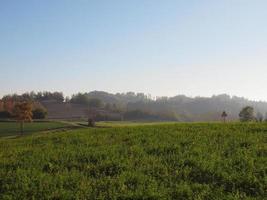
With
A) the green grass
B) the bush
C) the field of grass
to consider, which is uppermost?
the bush

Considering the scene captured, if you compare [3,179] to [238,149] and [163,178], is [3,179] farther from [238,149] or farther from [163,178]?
[238,149]

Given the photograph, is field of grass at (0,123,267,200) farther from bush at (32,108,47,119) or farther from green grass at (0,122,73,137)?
bush at (32,108,47,119)

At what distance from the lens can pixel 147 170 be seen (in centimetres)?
1534

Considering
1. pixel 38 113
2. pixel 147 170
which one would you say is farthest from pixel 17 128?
pixel 147 170

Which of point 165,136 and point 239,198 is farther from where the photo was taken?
point 165,136

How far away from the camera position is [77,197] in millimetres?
12500

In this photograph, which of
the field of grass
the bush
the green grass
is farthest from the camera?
the bush

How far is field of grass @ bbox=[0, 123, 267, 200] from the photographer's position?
12820 mm

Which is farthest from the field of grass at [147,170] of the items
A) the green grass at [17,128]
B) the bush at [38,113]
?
the bush at [38,113]

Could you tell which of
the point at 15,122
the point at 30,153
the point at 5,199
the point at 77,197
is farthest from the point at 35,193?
the point at 15,122

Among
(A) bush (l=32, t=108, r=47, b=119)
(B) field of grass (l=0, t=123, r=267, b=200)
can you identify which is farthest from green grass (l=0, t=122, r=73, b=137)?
(B) field of grass (l=0, t=123, r=267, b=200)

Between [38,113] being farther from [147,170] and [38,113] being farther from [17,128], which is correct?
[147,170]

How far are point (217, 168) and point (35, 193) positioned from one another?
6.41 metres

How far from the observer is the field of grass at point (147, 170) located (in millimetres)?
12820
